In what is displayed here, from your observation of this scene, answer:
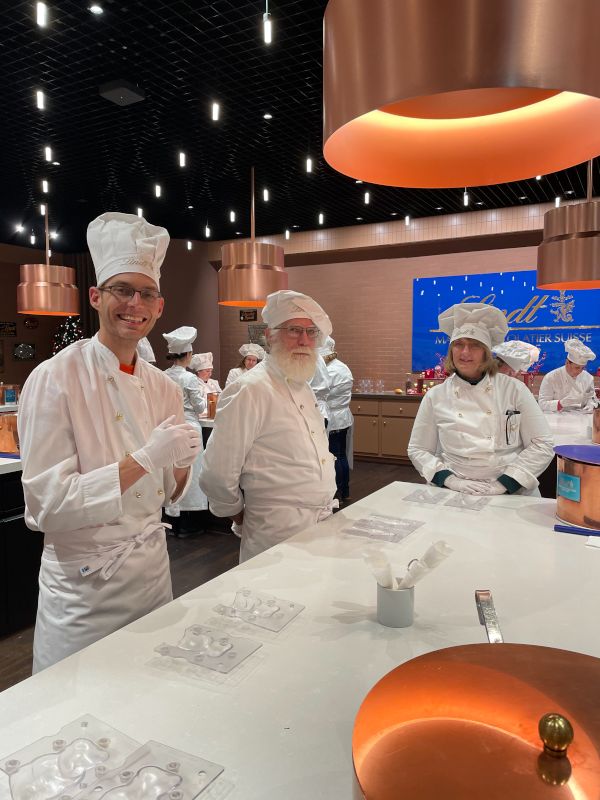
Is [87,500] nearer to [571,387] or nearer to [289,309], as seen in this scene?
[289,309]

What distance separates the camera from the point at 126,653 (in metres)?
1.20

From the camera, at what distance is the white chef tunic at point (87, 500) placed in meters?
1.54

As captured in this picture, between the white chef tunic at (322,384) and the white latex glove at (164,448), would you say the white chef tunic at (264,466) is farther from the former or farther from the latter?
the white chef tunic at (322,384)

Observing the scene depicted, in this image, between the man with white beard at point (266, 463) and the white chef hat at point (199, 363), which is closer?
the man with white beard at point (266, 463)

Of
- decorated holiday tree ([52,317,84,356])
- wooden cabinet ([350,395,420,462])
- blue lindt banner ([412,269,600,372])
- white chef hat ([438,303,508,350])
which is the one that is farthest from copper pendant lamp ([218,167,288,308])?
decorated holiday tree ([52,317,84,356])

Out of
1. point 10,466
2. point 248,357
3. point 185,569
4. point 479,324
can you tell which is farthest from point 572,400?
point 10,466

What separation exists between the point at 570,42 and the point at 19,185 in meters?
7.06

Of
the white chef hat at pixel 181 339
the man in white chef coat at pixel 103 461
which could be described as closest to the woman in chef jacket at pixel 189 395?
the white chef hat at pixel 181 339

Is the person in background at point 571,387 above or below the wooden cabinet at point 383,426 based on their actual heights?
above

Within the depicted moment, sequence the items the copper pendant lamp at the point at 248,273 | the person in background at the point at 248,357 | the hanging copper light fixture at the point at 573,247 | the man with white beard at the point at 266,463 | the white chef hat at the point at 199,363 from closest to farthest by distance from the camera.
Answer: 1. the man with white beard at the point at 266,463
2. the hanging copper light fixture at the point at 573,247
3. the copper pendant lamp at the point at 248,273
4. the white chef hat at the point at 199,363
5. the person in background at the point at 248,357

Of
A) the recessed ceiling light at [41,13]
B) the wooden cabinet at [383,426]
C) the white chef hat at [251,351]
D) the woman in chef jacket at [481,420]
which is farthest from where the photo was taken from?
the wooden cabinet at [383,426]

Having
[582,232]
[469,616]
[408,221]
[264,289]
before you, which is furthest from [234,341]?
[469,616]

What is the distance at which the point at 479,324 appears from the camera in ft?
9.56

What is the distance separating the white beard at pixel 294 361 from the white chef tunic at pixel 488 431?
2.79 ft
